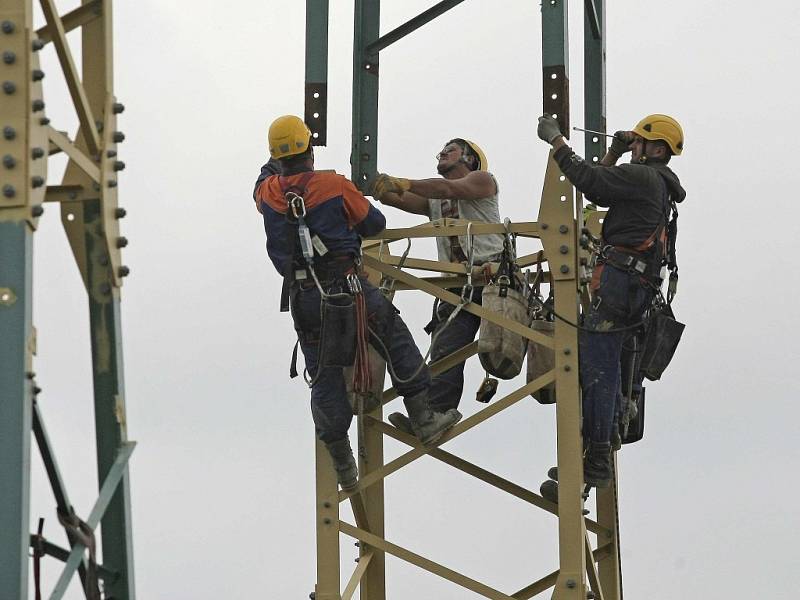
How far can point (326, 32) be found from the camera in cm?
1396

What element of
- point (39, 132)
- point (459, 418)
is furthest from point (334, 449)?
point (39, 132)

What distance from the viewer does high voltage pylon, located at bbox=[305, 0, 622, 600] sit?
12.9 m

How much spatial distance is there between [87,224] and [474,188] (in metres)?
4.99

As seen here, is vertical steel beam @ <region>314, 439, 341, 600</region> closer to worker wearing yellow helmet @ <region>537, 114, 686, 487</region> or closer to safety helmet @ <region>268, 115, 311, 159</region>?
worker wearing yellow helmet @ <region>537, 114, 686, 487</region>

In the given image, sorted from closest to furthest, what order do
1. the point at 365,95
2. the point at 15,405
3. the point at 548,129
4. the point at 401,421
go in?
1. the point at 15,405
2. the point at 548,129
3. the point at 401,421
4. the point at 365,95

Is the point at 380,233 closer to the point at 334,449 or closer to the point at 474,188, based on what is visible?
the point at 474,188

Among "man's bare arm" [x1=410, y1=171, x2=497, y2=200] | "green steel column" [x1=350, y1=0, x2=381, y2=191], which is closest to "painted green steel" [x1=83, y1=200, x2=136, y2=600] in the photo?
"man's bare arm" [x1=410, y1=171, x2=497, y2=200]

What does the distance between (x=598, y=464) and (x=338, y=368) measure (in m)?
2.10

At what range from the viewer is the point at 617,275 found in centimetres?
1304

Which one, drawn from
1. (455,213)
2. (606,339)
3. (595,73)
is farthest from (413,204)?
(595,73)

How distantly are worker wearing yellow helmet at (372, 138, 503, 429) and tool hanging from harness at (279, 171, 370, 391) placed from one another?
1083 mm

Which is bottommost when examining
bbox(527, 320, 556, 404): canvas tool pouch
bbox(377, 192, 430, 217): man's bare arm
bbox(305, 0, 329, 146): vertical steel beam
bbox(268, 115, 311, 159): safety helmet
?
bbox(527, 320, 556, 404): canvas tool pouch

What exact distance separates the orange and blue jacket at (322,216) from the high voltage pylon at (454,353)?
0.86 m

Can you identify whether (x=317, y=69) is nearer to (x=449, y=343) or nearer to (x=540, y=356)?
(x=449, y=343)
